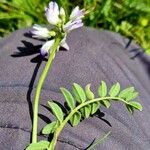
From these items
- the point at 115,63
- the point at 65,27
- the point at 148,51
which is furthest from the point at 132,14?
the point at 65,27

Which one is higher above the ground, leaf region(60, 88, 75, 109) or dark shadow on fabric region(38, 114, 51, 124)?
leaf region(60, 88, 75, 109)

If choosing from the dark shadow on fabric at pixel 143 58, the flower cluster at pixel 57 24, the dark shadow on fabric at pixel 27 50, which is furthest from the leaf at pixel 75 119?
the dark shadow on fabric at pixel 143 58

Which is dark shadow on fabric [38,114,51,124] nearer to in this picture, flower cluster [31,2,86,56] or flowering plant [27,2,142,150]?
flowering plant [27,2,142,150]

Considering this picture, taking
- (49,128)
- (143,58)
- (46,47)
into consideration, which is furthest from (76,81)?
(143,58)

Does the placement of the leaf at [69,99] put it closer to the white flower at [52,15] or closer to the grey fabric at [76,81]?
the grey fabric at [76,81]

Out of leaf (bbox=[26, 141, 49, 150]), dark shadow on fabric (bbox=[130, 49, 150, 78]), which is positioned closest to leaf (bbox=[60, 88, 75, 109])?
leaf (bbox=[26, 141, 49, 150])
